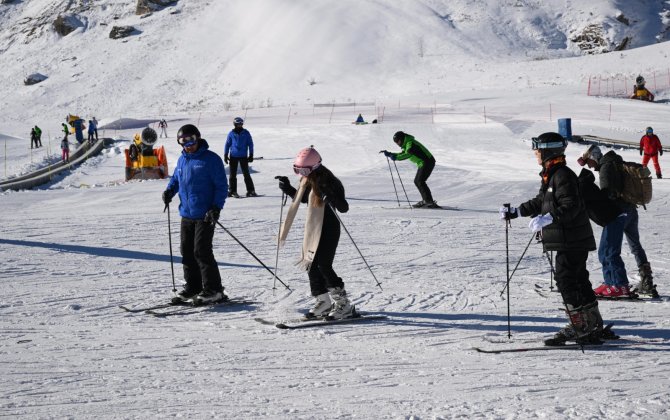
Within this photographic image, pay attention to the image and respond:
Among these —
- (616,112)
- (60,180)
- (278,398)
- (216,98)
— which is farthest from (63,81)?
(278,398)

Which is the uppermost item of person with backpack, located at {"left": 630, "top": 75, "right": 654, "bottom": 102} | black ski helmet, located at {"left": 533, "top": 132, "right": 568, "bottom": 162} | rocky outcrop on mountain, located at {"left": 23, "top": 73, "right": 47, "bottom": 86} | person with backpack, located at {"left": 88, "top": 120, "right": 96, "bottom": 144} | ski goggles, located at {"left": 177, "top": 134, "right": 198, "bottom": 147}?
rocky outcrop on mountain, located at {"left": 23, "top": 73, "right": 47, "bottom": 86}

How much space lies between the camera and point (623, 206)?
26.5 ft

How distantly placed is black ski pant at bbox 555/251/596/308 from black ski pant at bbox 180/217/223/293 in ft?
10.6

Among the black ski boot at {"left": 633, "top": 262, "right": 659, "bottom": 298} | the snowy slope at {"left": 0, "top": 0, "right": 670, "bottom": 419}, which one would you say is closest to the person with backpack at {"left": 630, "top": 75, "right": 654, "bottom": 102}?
the snowy slope at {"left": 0, "top": 0, "right": 670, "bottom": 419}

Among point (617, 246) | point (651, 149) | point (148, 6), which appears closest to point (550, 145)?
point (617, 246)

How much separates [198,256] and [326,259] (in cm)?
143

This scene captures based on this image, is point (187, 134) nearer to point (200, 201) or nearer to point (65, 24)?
point (200, 201)

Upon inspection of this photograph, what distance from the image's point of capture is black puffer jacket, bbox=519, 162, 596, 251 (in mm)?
5879

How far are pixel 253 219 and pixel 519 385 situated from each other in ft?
29.8

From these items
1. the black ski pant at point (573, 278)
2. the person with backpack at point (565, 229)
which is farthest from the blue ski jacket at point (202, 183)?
the black ski pant at point (573, 278)

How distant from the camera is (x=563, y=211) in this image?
19.2 ft

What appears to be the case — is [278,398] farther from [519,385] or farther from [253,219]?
[253,219]

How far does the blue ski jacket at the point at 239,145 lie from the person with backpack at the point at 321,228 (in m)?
8.76

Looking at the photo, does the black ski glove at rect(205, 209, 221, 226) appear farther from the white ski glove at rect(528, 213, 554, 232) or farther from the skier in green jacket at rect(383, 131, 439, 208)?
the skier in green jacket at rect(383, 131, 439, 208)
